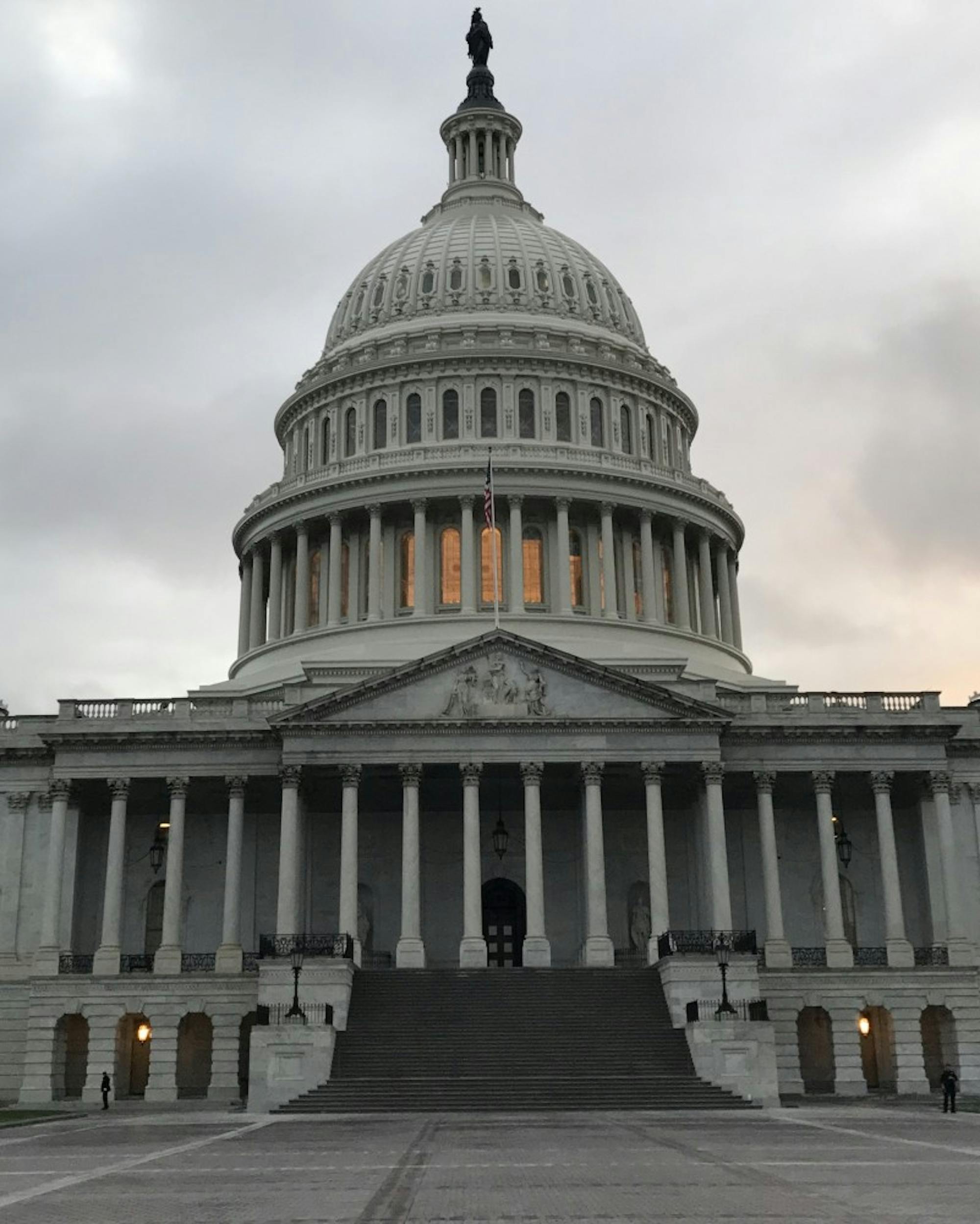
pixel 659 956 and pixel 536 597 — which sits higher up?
pixel 536 597

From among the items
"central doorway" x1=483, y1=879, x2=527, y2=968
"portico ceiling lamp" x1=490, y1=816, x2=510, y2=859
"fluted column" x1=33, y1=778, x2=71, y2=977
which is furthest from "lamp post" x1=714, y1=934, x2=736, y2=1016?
"fluted column" x1=33, y1=778, x2=71, y2=977

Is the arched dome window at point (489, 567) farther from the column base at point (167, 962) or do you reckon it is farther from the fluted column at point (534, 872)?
the column base at point (167, 962)

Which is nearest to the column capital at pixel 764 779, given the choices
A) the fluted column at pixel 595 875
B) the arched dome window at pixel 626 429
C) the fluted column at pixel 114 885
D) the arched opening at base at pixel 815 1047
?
the fluted column at pixel 595 875

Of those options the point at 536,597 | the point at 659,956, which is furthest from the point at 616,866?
the point at 536,597

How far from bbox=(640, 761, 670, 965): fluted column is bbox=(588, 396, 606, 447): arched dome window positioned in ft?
91.2

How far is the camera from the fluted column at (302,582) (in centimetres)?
7719

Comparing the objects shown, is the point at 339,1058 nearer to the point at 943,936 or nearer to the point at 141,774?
the point at 141,774

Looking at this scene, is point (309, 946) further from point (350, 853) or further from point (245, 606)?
point (245, 606)

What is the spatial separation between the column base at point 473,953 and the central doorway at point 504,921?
24.2 ft

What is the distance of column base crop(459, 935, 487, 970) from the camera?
179 ft

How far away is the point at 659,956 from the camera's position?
52469mm

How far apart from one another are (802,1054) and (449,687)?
20219mm

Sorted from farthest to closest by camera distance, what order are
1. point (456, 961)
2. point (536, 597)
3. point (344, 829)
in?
point (536, 597)
point (456, 961)
point (344, 829)

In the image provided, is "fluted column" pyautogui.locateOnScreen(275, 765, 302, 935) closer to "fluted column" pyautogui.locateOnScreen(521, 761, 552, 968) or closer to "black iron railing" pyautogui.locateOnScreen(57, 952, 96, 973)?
"black iron railing" pyautogui.locateOnScreen(57, 952, 96, 973)
